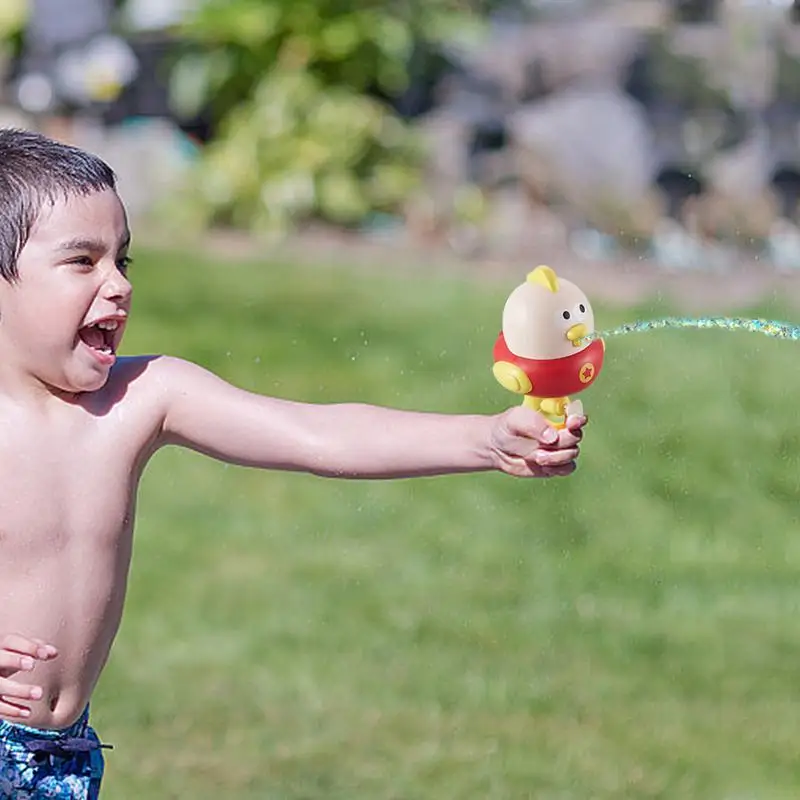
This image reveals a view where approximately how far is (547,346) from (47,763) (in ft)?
3.06

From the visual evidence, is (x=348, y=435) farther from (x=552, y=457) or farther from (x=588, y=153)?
(x=588, y=153)

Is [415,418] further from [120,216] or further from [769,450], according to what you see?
[769,450]

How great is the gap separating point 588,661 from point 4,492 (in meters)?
2.16

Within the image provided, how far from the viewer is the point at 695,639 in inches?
177

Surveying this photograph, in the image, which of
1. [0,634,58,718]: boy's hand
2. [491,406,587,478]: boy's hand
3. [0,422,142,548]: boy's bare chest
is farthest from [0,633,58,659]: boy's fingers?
[491,406,587,478]: boy's hand

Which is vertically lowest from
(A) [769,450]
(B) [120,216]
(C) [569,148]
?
(B) [120,216]

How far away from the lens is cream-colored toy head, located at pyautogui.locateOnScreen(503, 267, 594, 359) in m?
2.23

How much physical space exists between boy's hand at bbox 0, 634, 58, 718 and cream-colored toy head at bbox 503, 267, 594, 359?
69 cm

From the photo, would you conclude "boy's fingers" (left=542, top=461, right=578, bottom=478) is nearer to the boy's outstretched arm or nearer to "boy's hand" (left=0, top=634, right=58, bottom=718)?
the boy's outstretched arm

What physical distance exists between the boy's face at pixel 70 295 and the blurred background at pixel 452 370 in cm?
139

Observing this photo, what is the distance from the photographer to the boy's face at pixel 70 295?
7.90ft

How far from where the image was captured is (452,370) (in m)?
6.49

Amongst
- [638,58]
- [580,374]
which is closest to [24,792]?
[580,374]

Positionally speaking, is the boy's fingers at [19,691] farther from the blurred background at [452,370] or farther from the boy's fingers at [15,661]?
the blurred background at [452,370]
